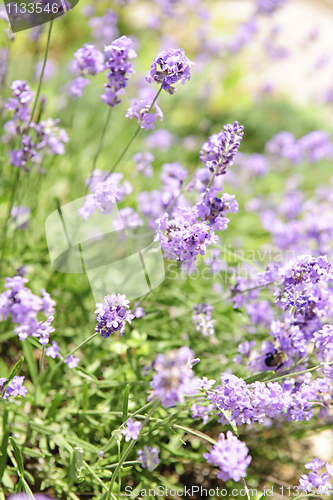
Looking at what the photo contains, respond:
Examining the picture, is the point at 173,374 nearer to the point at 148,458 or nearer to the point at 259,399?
the point at 259,399

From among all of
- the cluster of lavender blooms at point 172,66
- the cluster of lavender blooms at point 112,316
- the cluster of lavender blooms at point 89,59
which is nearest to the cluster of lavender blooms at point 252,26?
the cluster of lavender blooms at point 89,59

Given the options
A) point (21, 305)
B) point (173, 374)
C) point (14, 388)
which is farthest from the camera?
point (14, 388)

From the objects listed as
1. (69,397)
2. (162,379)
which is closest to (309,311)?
(162,379)

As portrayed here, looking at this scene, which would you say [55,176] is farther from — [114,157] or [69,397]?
[69,397]

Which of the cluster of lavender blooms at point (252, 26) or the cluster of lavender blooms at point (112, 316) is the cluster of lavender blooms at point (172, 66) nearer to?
the cluster of lavender blooms at point (112, 316)

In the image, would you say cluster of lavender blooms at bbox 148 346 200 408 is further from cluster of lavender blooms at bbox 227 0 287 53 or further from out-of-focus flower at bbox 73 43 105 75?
cluster of lavender blooms at bbox 227 0 287 53

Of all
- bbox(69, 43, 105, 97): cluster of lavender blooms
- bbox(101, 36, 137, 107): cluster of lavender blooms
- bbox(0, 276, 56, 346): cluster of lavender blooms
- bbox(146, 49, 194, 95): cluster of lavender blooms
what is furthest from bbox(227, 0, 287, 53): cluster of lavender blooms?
bbox(0, 276, 56, 346): cluster of lavender blooms

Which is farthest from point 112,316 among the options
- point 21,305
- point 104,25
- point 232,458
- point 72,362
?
point 104,25
